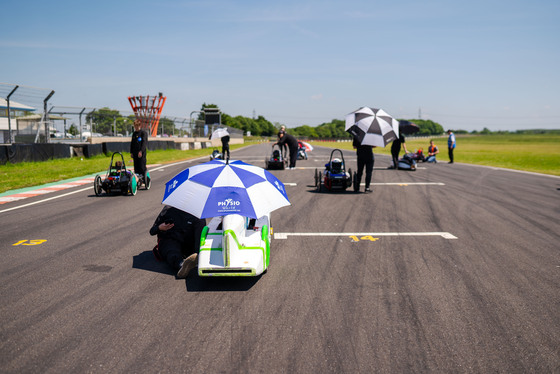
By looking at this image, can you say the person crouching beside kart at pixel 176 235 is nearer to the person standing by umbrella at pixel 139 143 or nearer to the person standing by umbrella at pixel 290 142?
the person standing by umbrella at pixel 139 143

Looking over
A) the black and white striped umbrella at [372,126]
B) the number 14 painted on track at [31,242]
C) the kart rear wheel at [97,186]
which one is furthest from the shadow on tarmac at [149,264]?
the black and white striped umbrella at [372,126]

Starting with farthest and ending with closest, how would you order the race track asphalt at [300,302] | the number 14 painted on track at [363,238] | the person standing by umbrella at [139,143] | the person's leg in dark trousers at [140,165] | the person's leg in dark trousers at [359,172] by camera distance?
1. the person's leg in dark trousers at [359,172]
2. the person's leg in dark trousers at [140,165]
3. the person standing by umbrella at [139,143]
4. the number 14 painted on track at [363,238]
5. the race track asphalt at [300,302]

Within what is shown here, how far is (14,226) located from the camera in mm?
7246

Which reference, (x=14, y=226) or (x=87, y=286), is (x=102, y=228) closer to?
(x=14, y=226)

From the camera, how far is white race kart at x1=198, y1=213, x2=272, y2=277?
169 inches

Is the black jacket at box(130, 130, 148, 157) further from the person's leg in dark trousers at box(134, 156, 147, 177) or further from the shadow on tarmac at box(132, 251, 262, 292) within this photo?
the shadow on tarmac at box(132, 251, 262, 292)

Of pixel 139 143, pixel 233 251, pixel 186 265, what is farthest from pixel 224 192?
pixel 139 143

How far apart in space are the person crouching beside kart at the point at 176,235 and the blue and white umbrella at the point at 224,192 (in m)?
0.43

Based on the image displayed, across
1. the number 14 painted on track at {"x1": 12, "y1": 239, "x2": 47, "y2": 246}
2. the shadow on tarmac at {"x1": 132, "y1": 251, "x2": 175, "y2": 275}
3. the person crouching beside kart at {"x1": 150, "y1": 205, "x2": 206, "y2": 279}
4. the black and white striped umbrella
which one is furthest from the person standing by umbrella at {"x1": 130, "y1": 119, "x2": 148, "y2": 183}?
the person crouching beside kart at {"x1": 150, "y1": 205, "x2": 206, "y2": 279}

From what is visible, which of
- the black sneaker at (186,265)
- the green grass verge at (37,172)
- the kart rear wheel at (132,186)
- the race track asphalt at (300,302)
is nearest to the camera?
the race track asphalt at (300,302)

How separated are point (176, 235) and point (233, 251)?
104 cm

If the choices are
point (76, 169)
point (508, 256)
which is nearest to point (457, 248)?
point (508, 256)

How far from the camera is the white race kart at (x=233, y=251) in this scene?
4281 millimetres

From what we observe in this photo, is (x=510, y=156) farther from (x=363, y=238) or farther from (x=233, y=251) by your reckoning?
(x=233, y=251)
